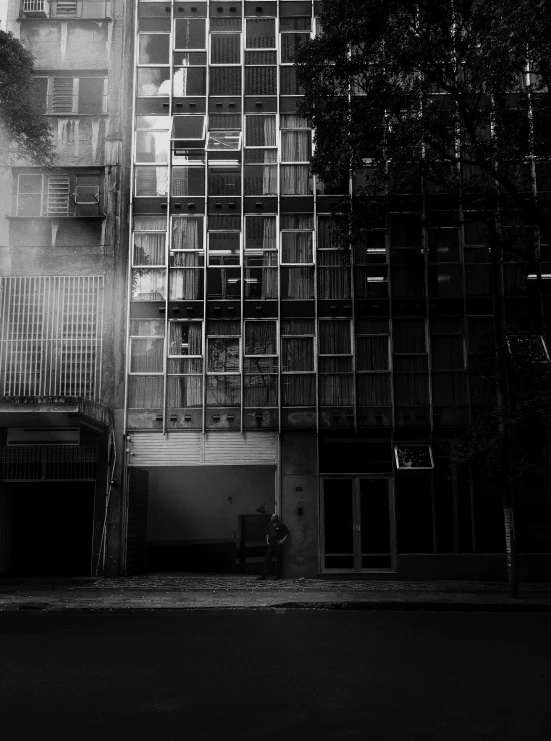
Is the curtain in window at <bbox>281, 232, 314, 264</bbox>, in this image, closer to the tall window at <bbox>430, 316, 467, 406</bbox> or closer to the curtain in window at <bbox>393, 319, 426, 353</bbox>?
the curtain in window at <bbox>393, 319, 426, 353</bbox>

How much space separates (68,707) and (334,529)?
1414cm

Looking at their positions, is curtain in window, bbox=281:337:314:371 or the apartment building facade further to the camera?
curtain in window, bbox=281:337:314:371

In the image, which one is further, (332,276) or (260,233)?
(260,233)

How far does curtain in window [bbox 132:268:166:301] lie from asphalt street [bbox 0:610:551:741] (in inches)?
428

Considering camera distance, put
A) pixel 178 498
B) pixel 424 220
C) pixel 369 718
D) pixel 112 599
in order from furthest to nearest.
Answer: pixel 178 498 → pixel 424 220 → pixel 112 599 → pixel 369 718

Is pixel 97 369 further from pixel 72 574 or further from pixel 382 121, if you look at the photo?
pixel 382 121

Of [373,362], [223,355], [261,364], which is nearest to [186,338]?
[223,355]

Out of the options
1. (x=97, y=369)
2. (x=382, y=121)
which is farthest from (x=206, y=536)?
(x=382, y=121)

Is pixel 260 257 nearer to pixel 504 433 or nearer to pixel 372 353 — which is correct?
pixel 372 353

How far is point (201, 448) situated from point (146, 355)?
289 cm

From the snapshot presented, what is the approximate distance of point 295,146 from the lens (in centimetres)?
2186

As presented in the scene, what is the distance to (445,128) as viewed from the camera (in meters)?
16.5

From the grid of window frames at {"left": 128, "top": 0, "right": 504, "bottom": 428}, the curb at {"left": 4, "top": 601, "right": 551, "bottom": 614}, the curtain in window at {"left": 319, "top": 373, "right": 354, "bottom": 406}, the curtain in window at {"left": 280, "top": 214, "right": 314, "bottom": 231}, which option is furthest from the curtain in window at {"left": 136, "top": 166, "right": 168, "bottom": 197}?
the curb at {"left": 4, "top": 601, "right": 551, "bottom": 614}

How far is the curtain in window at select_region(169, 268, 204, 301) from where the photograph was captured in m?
21.2
